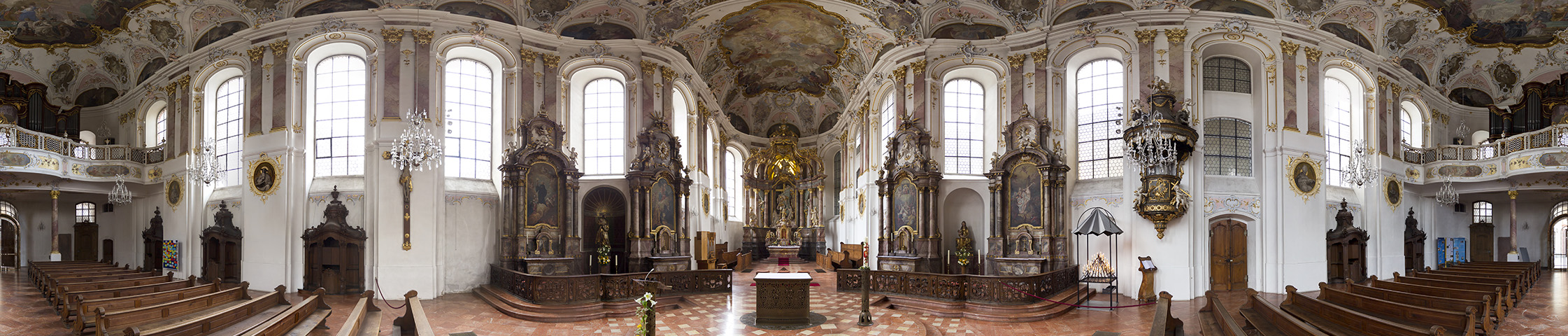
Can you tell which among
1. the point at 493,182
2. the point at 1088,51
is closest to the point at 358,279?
the point at 493,182

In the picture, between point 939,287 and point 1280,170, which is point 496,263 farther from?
point 1280,170

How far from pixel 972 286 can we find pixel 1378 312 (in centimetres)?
573

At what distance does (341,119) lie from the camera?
17422mm

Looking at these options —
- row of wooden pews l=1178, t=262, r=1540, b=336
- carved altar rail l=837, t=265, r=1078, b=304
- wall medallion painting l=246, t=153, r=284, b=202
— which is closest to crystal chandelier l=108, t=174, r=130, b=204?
wall medallion painting l=246, t=153, r=284, b=202

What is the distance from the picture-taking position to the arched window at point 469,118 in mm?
17750

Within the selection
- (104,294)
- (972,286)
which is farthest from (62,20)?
(972,286)

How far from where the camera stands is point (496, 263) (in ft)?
57.8

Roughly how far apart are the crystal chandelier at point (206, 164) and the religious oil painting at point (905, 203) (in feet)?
49.3

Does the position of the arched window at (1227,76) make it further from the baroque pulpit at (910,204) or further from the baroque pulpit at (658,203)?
the baroque pulpit at (658,203)

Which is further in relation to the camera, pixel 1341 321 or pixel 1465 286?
pixel 1465 286

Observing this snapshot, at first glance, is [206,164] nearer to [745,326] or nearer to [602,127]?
[602,127]

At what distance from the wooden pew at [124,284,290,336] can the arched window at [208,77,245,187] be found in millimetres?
9015

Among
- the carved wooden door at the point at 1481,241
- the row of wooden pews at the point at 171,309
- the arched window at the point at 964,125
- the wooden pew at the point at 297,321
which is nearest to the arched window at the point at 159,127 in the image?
the row of wooden pews at the point at 171,309

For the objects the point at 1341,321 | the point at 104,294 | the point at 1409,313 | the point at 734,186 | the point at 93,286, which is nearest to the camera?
the point at 1409,313
